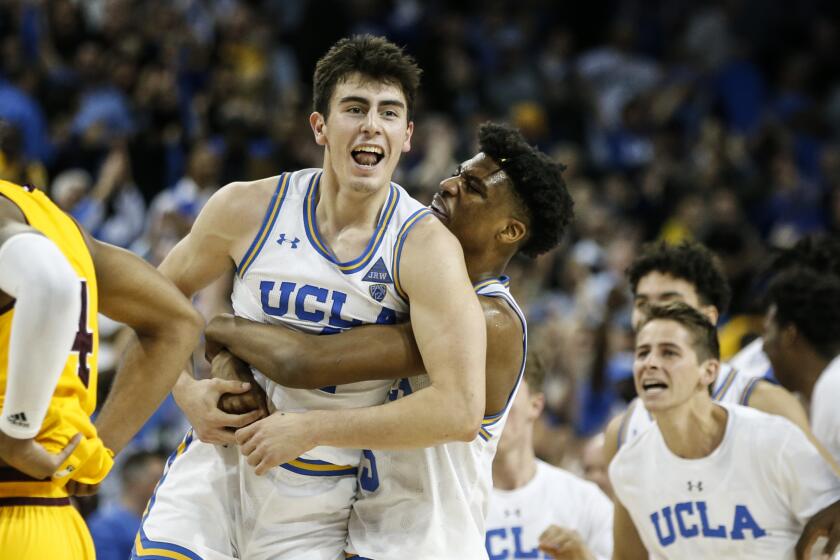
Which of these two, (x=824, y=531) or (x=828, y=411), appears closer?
(x=824, y=531)

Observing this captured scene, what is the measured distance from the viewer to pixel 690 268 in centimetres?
615

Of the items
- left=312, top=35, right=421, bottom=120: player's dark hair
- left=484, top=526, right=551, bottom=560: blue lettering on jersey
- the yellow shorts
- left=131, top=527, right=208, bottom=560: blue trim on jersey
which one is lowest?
the yellow shorts

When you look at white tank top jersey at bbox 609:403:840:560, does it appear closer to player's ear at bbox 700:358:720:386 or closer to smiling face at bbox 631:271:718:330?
player's ear at bbox 700:358:720:386

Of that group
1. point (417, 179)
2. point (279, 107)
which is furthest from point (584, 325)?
point (279, 107)

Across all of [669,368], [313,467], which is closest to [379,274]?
[313,467]

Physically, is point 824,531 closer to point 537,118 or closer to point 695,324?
point 695,324

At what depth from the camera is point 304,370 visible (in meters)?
4.00

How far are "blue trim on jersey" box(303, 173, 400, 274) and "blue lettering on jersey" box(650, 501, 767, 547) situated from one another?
6.71ft

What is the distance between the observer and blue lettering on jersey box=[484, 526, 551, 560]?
613cm

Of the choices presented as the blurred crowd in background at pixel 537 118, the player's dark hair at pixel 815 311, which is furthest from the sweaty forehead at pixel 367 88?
the blurred crowd in background at pixel 537 118

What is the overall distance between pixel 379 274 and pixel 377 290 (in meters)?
0.06

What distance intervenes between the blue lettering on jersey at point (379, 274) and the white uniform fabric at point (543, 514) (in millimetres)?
2333

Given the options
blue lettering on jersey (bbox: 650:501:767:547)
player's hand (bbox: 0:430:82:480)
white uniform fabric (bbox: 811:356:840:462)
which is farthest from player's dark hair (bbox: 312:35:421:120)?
white uniform fabric (bbox: 811:356:840:462)

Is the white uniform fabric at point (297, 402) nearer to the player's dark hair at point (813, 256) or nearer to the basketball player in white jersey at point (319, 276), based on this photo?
the basketball player in white jersey at point (319, 276)
